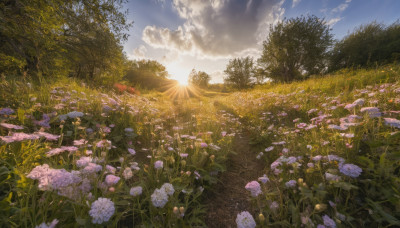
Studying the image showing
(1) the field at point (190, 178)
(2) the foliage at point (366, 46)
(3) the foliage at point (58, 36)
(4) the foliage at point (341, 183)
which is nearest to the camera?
(1) the field at point (190, 178)

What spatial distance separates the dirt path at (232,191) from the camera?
1705mm

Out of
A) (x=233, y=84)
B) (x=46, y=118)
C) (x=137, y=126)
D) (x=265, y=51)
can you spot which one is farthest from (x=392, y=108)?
(x=233, y=84)

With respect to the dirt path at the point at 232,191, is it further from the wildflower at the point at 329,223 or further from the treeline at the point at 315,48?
the treeline at the point at 315,48

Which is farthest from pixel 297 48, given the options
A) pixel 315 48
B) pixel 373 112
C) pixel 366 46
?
pixel 373 112

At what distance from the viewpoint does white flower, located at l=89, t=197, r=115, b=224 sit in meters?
0.96

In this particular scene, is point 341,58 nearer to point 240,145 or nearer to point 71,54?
point 240,145

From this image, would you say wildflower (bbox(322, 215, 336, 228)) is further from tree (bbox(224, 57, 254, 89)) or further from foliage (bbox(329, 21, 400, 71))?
tree (bbox(224, 57, 254, 89))

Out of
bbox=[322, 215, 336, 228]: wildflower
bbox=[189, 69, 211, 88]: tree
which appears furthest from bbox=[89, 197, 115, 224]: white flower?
bbox=[189, 69, 211, 88]: tree

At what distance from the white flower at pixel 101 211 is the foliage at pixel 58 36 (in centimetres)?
701

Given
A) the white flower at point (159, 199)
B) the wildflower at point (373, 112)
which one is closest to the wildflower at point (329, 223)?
the white flower at point (159, 199)

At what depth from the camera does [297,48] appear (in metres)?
20.6

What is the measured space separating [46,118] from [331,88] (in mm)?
7979

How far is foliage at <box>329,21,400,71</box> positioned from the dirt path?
19896mm

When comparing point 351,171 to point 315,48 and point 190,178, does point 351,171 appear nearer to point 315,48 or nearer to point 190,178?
point 190,178
